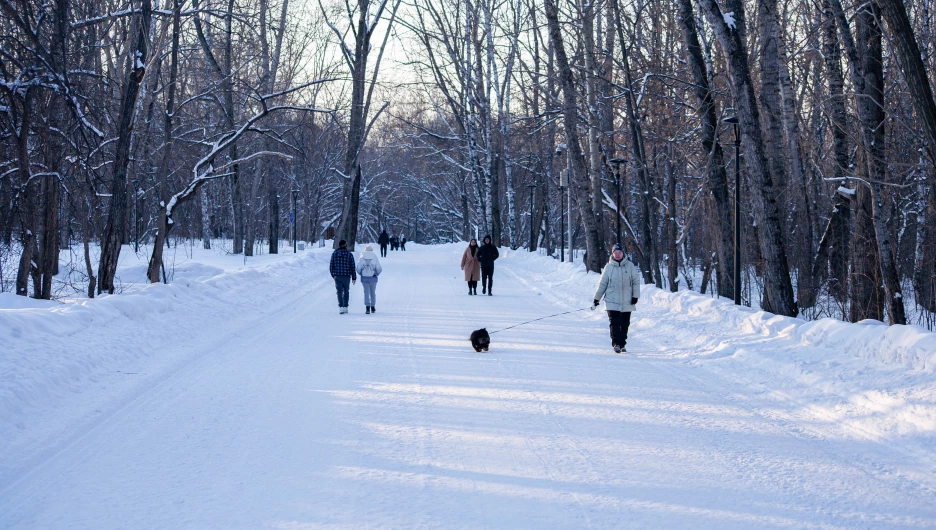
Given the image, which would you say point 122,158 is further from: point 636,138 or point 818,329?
point 636,138

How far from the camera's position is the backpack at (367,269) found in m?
16.6

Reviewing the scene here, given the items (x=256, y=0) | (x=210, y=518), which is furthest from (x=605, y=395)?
(x=256, y=0)

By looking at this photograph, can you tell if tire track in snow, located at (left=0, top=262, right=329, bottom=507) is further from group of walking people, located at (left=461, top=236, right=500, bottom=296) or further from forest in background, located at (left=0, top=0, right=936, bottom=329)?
group of walking people, located at (left=461, top=236, right=500, bottom=296)

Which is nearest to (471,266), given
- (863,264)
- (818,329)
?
(863,264)

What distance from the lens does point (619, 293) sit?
1181 cm

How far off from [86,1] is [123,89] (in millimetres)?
2472

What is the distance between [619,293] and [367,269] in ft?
21.6

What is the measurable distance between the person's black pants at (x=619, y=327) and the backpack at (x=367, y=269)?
6.53 metres

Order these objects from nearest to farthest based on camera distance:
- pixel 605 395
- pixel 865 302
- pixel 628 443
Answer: pixel 628 443, pixel 605 395, pixel 865 302

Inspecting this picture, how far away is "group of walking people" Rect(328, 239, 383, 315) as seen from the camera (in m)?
16.6

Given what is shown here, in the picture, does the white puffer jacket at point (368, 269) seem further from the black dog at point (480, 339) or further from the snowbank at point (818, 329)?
the black dog at point (480, 339)

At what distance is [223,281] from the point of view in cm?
1830

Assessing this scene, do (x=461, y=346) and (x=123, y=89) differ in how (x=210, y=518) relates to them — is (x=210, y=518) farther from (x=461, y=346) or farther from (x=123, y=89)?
(x=123, y=89)

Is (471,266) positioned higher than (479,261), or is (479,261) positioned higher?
(479,261)
